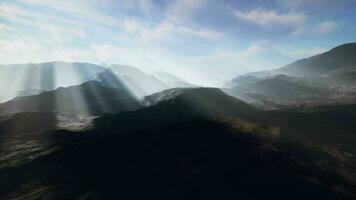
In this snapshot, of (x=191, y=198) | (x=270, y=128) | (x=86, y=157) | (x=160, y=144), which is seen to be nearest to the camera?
(x=191, y=198)

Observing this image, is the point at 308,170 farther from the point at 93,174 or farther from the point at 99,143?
the point at 99,143

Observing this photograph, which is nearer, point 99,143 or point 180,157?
point 180,157

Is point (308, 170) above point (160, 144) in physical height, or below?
below

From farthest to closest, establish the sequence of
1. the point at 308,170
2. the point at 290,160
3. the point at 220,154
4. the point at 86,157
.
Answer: the point at 86,157 → the point at 220,154 → the point at 290,160 → the point at 308,170

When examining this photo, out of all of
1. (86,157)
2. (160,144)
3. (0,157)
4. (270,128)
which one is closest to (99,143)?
(86,157)

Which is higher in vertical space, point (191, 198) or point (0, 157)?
point (0, 157)

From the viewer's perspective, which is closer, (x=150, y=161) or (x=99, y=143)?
(x=150, y=161)

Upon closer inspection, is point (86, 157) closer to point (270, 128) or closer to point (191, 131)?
point (191, 131)

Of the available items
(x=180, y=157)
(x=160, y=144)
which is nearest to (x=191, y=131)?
(x=160, y=144)

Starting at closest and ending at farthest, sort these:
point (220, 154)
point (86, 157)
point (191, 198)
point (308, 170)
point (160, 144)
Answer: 1. point (191, 198)
2. point (308, 170)
3. point (220, 154)
4. point (86, 157)
5. point (160, 144)
